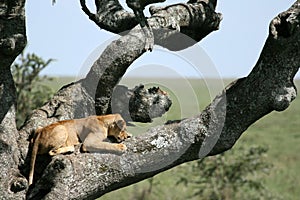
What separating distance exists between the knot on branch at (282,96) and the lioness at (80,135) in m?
1.54

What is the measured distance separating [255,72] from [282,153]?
2127cm

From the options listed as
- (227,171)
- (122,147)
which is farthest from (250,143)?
(122,147)

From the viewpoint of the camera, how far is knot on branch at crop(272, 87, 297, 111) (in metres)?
7.25

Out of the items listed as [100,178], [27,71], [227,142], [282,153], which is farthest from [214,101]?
[282,153]

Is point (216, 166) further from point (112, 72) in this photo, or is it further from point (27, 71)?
point (112, 72)

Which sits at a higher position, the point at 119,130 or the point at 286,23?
the point at 286,23

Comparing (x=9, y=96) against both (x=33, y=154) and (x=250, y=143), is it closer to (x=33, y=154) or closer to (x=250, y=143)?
(x=33, y=154)

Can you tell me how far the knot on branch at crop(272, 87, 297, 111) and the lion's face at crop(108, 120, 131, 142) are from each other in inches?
60.7

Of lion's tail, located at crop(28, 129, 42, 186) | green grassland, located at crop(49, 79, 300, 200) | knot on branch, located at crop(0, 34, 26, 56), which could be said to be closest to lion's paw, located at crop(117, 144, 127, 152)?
lion's tail, located at crop(28, 129, 42, 186)

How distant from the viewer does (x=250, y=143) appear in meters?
26.0

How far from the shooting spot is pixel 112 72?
770 cm

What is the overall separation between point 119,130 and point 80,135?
405 mm

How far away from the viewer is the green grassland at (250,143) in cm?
1099

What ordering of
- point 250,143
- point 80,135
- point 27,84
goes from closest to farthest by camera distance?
1. point 80,135
2. point 27,84
3. point 250,143
